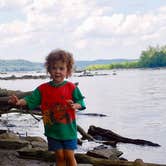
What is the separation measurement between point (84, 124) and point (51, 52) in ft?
77.0

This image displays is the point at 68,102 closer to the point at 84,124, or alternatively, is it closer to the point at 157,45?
the point at 84,124

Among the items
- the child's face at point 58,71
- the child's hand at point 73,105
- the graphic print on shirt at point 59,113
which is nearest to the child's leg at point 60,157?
the graphic print on shirt at point 59,113

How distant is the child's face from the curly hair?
0.04 meters

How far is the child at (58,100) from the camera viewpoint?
561 cm

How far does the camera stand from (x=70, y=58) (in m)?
5.68

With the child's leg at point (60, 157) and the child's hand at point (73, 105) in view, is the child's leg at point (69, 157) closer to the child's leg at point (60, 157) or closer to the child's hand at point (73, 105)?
the child's leg at point (60, 157)

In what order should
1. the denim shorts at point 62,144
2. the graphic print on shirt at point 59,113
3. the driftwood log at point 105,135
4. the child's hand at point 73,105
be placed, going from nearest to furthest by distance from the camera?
the child's hand at point 73,105 < the graphic print on shirt at point 59,113 < the denim shorts at point 62,144 < the driftwood log at point 105,135

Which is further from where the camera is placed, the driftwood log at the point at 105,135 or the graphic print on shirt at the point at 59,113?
the driftwood log at the point at 105,135

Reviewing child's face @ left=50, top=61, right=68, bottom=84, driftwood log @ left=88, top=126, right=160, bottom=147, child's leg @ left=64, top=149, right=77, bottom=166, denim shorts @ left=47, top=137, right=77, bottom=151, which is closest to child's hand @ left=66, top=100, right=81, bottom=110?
child's face @ left=50, top=61, right=68, bottom=84

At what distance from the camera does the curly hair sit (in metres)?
5.62

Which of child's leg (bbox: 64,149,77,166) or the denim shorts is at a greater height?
the denim shorts

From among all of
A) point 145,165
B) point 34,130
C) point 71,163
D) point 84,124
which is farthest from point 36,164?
point 84,124

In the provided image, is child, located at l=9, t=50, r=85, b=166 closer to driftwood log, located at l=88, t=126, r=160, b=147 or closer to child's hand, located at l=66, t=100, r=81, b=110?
child's hand, located at l=66, t=100, r=81, b=110

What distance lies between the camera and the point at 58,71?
18.4 ft
